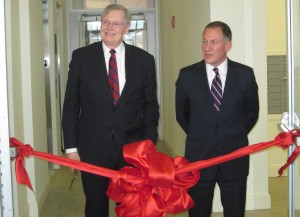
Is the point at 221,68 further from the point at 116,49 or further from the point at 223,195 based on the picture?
the point at 223,195

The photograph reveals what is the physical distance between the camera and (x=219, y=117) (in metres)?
2.54

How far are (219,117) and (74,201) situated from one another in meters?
2.55

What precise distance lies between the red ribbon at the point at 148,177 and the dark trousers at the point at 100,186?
13.8 inches

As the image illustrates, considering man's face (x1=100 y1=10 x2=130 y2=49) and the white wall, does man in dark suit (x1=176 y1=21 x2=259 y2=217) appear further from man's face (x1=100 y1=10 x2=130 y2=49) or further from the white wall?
the white wall

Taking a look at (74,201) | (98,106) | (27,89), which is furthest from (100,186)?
(74,201)

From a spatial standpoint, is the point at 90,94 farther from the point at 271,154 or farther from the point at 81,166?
the point at 271,154

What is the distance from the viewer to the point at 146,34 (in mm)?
8602

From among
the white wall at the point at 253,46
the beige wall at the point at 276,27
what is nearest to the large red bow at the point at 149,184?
the white wall at the point at 253,46

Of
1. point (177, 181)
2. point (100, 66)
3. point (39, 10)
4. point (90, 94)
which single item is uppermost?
point (39, 10)

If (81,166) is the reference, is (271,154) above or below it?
below

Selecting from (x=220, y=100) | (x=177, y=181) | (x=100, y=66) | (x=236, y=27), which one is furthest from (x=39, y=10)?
(x=177, y=181)

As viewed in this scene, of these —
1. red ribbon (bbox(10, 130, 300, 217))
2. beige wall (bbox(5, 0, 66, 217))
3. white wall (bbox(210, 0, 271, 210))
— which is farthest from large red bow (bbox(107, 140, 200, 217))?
white wall (bbox(210, 0, 271, 210))

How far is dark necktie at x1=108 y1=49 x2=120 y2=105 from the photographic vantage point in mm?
2514

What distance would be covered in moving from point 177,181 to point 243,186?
0.64 m
